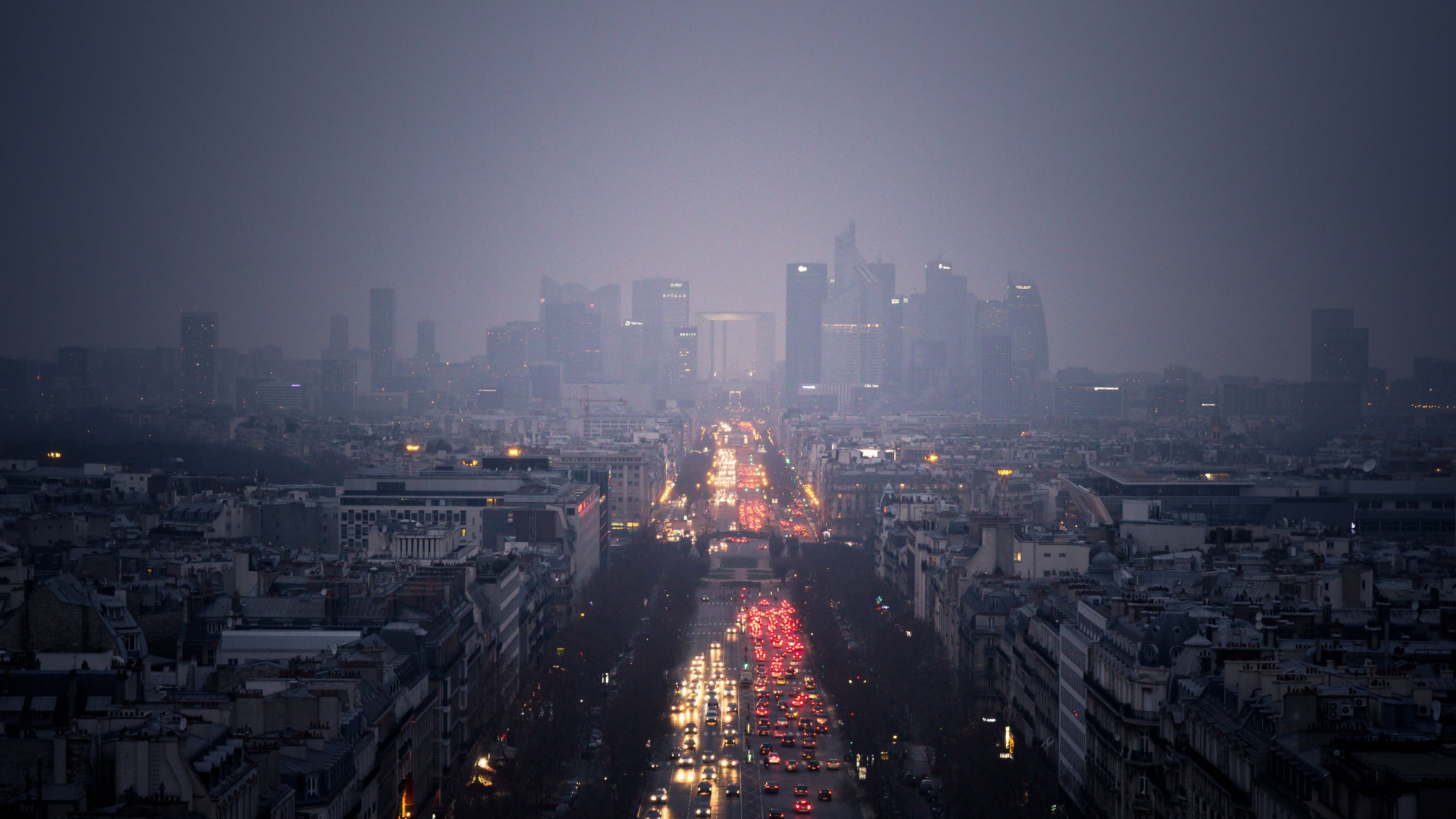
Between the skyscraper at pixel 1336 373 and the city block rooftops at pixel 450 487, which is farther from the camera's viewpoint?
the skyscraper at pixel 1336 373

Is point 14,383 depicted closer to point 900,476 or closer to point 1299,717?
point 900,476

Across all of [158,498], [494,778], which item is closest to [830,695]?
[494,778]

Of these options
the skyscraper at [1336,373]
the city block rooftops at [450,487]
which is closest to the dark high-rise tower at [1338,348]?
the skyscraper at [1336,373]

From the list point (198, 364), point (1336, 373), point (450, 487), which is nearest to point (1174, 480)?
point (450, 487)

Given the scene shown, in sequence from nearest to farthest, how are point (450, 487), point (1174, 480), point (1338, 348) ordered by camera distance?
point (450, 487)
point (1174, 480)
point (1338, 348)

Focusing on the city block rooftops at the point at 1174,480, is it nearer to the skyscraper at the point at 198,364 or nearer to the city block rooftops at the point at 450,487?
the city block rooftops at the point at 450,487

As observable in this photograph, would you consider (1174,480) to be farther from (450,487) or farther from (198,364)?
(198,364)

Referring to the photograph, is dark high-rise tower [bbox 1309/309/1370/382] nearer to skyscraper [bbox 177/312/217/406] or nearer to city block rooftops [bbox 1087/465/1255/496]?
city block rooftops [bbox 1087/465/1255/496]

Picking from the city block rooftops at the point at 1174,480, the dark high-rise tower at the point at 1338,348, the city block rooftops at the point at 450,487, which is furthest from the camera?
the dark high-rise tower at the point at 1338,348
